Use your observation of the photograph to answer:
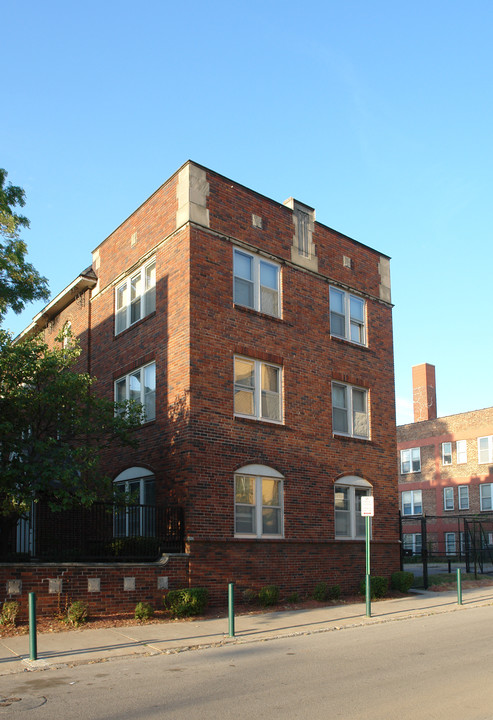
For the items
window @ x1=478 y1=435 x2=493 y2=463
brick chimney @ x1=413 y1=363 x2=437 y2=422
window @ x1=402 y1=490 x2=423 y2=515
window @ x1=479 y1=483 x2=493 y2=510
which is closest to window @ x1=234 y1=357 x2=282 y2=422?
window @ x1=478 y1=435 x2=493 y2=463

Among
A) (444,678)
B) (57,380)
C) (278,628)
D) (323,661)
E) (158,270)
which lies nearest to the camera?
(444,678)

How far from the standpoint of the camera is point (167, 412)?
1869 cm

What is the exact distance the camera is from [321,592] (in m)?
19.0

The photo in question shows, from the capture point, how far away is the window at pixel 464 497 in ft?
152

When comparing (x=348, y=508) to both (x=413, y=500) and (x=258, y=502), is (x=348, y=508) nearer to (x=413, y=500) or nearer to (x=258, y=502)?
(x=258, y=502)

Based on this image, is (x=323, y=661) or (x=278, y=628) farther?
(x=278, y=628)

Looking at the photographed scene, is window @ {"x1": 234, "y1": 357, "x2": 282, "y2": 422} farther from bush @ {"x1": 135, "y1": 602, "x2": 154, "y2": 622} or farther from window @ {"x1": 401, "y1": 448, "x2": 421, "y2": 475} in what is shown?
window @ {"x1": 401, "y1": 448, "x2": 421, "y2": 475}

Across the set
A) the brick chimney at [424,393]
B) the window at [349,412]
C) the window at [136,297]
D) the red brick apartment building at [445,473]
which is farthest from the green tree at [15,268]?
the brick chimney at [424,393]

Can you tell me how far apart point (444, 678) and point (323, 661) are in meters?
2.07

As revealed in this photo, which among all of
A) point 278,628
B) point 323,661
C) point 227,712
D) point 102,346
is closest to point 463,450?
point 102,346

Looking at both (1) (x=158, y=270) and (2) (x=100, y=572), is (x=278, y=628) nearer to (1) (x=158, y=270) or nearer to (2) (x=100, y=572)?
(2) (x=100, y=572)

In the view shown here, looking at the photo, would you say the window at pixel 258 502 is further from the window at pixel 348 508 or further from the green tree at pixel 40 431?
the green tree at pixel 40 431

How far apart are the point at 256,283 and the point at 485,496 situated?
101ft

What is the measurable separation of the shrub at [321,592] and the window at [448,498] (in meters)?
30.6
